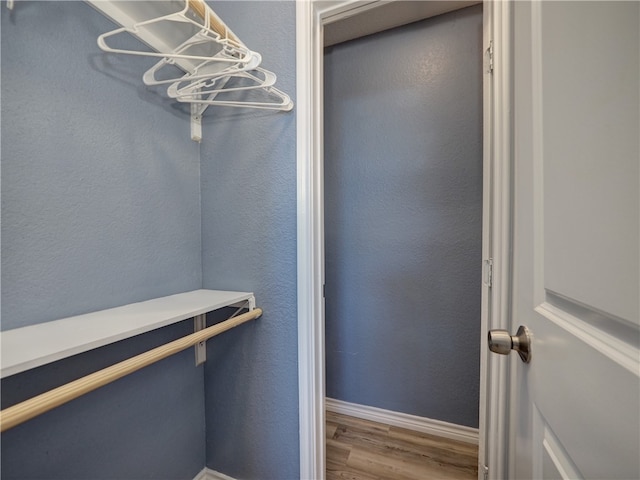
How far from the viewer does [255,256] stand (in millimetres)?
1096

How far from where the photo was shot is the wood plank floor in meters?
1.29

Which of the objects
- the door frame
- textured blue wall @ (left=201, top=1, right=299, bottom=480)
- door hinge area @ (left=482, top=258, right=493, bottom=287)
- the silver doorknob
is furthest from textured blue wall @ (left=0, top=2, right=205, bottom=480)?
door hinge area @ (left=482, top=258, right=493, bottom=287)

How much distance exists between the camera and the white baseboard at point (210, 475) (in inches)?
45.9

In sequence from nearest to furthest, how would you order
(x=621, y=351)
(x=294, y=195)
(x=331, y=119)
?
1. (x=621, y=351)
2. (x=294, y=195)
3. (x=331, y=119)

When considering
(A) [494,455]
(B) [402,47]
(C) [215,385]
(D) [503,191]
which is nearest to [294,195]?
(D) [503,191]

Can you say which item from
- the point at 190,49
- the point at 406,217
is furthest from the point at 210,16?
the point at 406,217

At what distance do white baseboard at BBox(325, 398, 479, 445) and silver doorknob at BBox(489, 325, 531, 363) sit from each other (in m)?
1.37

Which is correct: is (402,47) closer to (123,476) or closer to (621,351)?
(621,351)

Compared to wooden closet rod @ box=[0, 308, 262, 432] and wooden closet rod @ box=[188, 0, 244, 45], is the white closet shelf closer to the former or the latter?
wooden closet rod @ box=[0, 308, 262, 432]

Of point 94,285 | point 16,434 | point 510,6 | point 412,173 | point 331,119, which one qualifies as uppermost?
point 331,119

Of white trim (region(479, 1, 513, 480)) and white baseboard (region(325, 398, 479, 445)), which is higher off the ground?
white trim (region(479, 1, 513, 480))

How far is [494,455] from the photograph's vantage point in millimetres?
796

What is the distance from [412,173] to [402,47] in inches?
30.9

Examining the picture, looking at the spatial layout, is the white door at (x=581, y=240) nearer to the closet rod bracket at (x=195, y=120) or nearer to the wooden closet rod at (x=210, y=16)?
the wooden closet rod at (x=210, y=16)
